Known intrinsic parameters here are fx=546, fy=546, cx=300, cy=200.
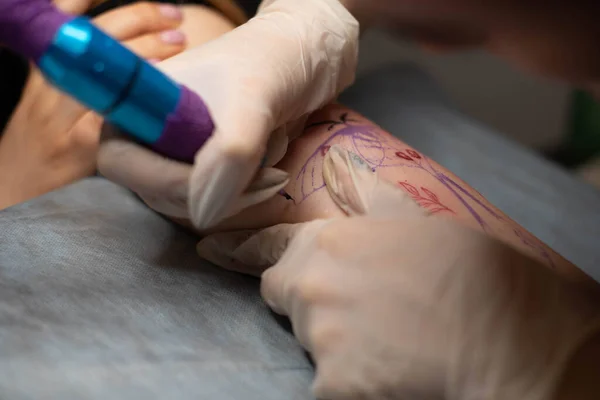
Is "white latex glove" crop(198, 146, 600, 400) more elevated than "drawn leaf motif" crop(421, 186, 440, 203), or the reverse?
"drawn leaf motif" crop(421, 186, 440, 203)

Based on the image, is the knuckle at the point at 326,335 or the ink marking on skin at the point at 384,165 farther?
the ink marking on skin at the point at 384,165

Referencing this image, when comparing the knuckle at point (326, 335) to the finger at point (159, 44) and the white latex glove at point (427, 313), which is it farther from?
the finger at point (159, 44)

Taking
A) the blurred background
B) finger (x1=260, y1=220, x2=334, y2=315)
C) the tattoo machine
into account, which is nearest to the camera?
the tattoo machine

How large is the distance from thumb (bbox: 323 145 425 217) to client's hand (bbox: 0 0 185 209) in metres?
0.36

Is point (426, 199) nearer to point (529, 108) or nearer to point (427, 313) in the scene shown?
point (427, 313)

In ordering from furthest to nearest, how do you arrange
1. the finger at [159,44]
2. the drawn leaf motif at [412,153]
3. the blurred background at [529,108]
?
the blurred background at [529,108], the finger at [159,44], the drawn leaf motif at [412,153]

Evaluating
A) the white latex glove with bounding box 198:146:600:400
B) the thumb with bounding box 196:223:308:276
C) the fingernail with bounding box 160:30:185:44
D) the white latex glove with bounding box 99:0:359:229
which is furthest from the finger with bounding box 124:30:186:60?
the white latex glove with bounding box 198:146:600:400

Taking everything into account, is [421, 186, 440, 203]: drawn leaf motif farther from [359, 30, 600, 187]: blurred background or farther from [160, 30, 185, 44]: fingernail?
[359, 30, 600, 187]: blurred background

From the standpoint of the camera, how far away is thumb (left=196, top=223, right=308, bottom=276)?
601 millimetres

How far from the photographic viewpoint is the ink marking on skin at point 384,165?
24.8 inches

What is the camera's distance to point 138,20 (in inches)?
32.4

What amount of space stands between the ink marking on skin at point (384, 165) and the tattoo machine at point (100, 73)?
0.62 feet

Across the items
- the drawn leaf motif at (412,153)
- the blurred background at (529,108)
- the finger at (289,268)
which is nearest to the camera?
the finger at (289,268)

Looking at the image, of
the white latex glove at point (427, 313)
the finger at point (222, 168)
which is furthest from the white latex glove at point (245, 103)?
the white latex glove at point (427, 313)
